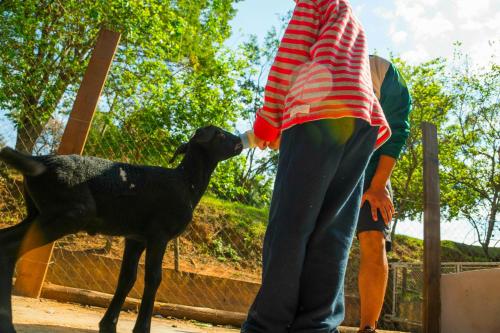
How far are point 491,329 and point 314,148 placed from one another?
2776 millimetres

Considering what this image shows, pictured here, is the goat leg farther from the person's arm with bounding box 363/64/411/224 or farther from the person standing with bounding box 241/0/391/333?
the person's arm with bounding box 363/64/411/224

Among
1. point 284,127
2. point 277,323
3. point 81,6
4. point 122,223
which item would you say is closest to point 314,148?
point 284,127

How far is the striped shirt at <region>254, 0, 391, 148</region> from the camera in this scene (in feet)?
6.39

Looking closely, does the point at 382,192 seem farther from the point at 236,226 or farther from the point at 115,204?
the point at 236,226

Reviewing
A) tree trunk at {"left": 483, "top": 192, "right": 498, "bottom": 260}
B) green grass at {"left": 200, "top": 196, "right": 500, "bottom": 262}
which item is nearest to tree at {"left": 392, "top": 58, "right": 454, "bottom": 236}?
tree trunk at {"left": 483, "top": 192, "right": 498, "bottom": 260}

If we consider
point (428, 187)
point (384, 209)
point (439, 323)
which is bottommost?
point (439, 323)

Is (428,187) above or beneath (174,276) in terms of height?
above

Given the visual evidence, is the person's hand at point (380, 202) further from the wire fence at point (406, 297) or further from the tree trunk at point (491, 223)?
the tree trunk at point (491, 223)

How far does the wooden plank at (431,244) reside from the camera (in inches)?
167

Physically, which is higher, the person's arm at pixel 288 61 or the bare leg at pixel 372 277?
the person's arm at pixel 288 61

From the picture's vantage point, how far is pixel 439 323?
422 cm

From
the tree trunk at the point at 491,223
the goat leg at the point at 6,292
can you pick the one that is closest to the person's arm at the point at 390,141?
the goat leg at the point at 6,292

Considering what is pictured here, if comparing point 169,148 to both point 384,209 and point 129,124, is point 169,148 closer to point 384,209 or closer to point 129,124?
point 129,124

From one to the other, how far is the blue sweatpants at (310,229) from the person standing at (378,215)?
1.07 meters
